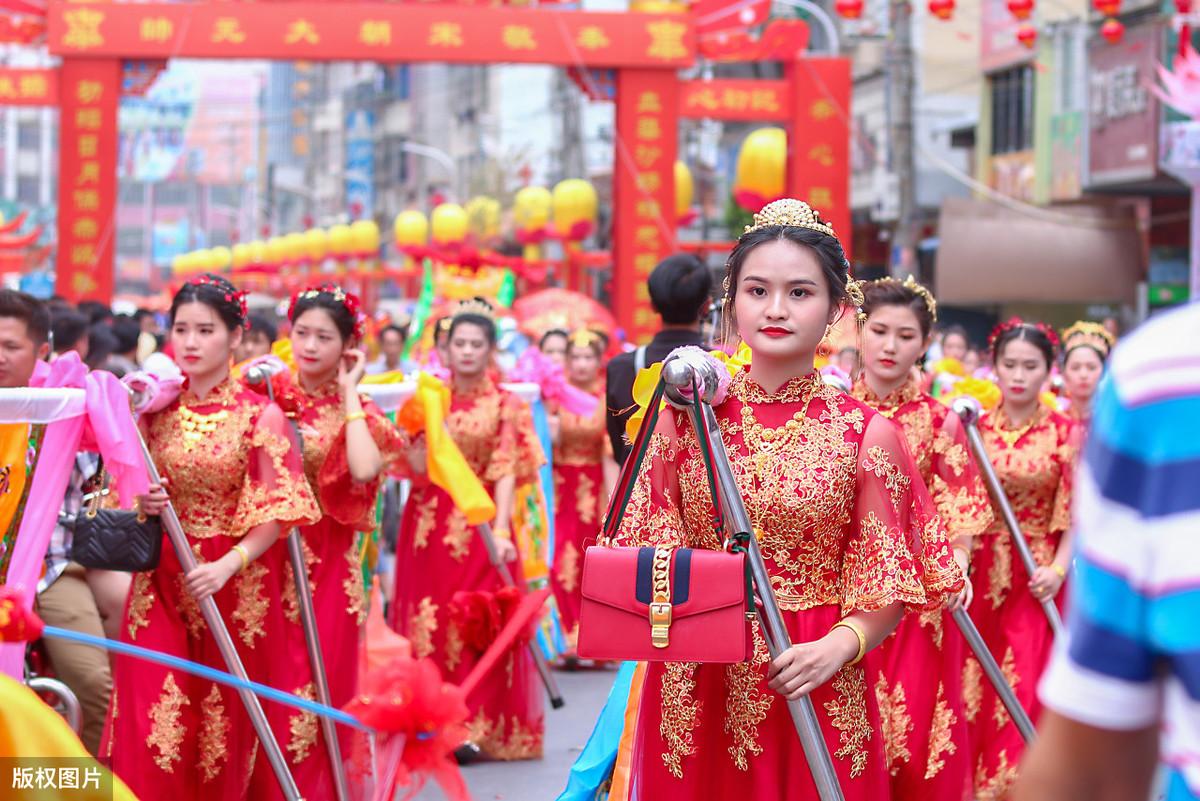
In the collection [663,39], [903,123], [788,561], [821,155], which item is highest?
[663,39]

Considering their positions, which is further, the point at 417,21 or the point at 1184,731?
the point at 417,21

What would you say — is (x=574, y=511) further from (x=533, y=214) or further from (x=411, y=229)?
(x=411, y=229)

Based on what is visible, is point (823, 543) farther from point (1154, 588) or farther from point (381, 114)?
point (381, 114)

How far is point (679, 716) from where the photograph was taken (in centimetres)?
328

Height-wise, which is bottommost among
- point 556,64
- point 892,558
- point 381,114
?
point 892,558

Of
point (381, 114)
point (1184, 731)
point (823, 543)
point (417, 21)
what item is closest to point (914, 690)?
point (823, 543)

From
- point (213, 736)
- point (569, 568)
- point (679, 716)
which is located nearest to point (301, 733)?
point (213, 736)

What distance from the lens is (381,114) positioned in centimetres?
7338

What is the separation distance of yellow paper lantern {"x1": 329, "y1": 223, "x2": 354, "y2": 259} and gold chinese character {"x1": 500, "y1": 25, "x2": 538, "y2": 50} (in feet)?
81.8

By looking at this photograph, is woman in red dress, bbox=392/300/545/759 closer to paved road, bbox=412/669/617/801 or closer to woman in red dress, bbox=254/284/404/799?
paved road, bbox=412/669/617/801

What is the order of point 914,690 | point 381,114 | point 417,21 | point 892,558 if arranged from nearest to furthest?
point 892,558
point 914,690
point 417,21
point 381,114

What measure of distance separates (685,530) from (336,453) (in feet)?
9.01

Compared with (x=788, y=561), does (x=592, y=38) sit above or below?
above

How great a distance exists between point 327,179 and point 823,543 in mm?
79396
